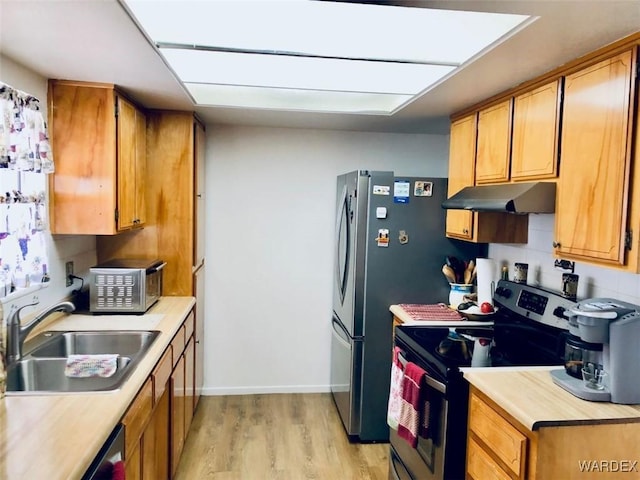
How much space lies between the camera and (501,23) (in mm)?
1803

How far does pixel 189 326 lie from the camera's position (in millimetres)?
3146

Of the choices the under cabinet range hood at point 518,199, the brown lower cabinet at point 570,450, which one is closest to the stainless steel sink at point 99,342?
the brown lower cabinet at point 570,450

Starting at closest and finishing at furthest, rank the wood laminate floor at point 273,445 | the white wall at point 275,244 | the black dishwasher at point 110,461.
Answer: the black dishwasher at point 110,461
the wood laminate floor at point 273,445
the white wall at point 275,244

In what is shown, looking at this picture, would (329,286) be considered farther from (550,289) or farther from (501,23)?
(501,23)

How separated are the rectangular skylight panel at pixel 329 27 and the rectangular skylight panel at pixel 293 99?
2.54 ft

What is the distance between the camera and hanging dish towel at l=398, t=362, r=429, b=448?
2.22 meters

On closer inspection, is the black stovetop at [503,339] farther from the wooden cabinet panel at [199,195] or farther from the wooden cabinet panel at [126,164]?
the wooden cabinet panel at [126,164]

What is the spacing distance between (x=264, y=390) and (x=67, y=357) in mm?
2163

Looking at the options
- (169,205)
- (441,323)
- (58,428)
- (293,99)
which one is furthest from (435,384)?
(169,205)

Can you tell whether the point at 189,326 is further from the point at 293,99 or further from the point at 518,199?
the point at 518,199

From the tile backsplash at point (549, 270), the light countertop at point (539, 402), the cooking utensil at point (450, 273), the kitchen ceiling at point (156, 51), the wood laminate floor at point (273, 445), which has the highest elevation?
the kitchen ceiling at point (156, 51)

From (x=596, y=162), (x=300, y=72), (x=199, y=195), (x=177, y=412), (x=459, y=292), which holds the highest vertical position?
(x=300, y=72)

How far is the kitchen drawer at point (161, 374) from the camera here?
2.13 metres

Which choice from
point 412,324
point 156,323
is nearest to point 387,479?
point 412,324
